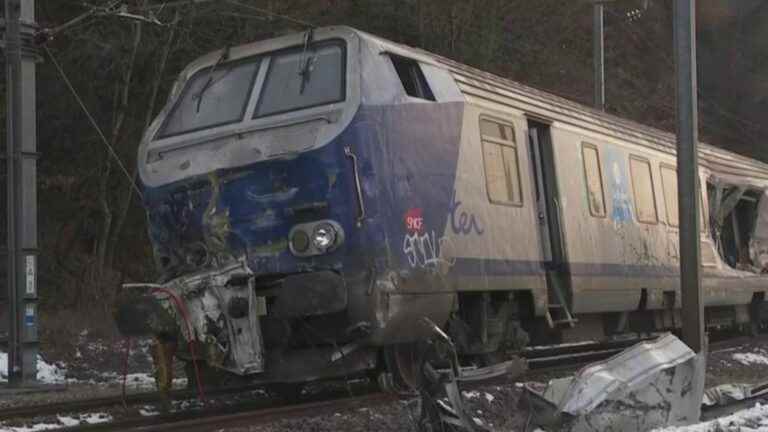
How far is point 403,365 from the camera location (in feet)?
29.3

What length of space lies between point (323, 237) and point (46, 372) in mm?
7093

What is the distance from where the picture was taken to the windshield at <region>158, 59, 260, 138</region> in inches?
351

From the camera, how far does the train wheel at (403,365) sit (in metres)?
8.78

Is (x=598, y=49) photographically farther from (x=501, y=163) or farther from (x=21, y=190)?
(x=21, y=190)

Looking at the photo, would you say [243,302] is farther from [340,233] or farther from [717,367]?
[717,367]

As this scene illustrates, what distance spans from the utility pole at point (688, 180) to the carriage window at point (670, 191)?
310 cm

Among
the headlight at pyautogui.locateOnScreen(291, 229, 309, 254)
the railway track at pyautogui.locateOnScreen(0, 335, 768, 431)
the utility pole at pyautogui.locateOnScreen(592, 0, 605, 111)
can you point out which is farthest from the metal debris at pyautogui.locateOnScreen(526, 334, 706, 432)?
the utility pole at pyautogui.locateOnScreen(592, 0, 605, 111)

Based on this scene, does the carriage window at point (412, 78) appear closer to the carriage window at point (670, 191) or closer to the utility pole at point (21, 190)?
the utility pole at point (21, 190)

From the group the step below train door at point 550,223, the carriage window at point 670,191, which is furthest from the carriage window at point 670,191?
the step below train door at point 550,223

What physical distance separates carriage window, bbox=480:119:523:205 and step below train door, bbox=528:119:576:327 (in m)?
0.43

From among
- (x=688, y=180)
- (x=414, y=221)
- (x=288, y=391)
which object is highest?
(x=688, y=180)

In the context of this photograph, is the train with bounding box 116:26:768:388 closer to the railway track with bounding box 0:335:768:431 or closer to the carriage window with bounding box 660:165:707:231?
the railway track with bounding box 0:335:768:431

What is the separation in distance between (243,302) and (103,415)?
1.77 metres

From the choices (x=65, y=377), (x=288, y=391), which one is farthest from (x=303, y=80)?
(x=65, y=377)
